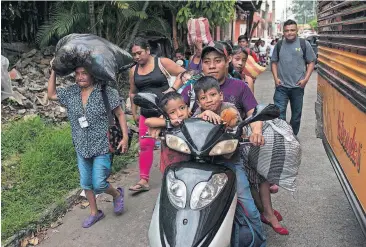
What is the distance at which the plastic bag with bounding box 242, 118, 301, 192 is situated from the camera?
2930 mm

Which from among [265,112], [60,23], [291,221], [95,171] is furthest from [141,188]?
[60,23]

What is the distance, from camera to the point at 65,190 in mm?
4582

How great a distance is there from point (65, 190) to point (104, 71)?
1.67 meters

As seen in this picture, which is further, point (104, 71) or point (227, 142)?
point (104, 71)

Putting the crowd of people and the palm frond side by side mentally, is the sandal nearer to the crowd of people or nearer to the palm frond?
the crowd of people

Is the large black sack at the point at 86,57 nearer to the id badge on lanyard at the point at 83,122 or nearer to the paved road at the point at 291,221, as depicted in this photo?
the id badge on lanyard at the point at 83,122

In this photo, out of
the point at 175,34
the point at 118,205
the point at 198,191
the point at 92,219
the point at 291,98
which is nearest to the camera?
the point at 198,191

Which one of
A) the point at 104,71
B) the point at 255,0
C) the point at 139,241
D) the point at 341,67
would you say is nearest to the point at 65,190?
the point at 139,241

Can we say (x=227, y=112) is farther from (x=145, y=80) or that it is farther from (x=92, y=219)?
(x=145, y=80)

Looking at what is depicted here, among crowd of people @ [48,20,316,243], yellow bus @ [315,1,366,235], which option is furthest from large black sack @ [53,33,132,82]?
yellow bus @ [315,1,366,235]

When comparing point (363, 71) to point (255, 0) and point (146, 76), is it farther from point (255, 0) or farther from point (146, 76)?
point (255, 0)

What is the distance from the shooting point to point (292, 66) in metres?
6.04

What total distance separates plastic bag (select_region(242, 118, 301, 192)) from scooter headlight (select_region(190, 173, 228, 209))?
2.47 ft

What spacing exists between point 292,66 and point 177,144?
13.7 ft
